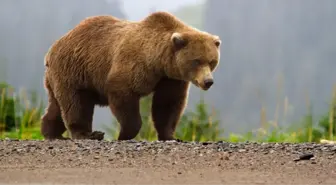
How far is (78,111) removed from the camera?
8.70m

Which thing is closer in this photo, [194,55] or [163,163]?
[163,163]

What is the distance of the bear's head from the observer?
7.64 metres

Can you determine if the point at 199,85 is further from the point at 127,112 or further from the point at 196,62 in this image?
the point at 127,112

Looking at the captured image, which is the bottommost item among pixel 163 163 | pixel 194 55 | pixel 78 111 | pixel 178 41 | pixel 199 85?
pixel 163 163

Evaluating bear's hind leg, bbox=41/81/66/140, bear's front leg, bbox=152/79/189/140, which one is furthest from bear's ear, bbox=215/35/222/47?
bear's hind leg, bbox=41/81/66/140

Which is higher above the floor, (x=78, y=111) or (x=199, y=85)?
(x=199, y=85)

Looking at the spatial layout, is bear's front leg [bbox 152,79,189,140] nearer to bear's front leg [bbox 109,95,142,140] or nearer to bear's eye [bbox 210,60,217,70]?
bear's front leg [bbox 109,95,142,140]

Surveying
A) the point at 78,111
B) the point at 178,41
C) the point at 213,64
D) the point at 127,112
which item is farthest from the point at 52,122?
the point at 213,64

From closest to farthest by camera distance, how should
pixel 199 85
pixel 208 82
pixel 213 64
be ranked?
pixel 208 82
pixel 199 85
pixel 213 64

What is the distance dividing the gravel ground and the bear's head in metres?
0.99

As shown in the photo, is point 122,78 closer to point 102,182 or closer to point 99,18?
point 99,18

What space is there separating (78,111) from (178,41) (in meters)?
1.81

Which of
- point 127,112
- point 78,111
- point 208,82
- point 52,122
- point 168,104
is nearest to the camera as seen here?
point 208,82

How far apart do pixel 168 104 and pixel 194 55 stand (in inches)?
36.3
